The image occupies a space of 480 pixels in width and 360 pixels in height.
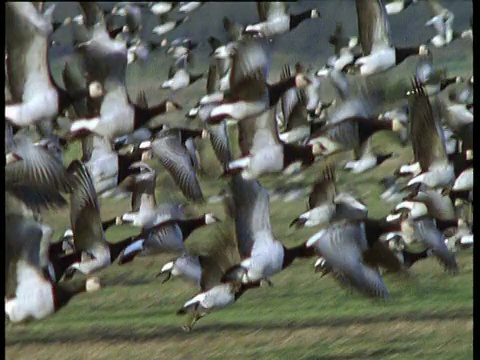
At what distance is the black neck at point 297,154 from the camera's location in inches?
147

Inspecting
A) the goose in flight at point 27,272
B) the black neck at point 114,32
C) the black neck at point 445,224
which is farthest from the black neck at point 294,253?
the black neck at point 114,32

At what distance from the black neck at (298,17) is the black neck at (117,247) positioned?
768 mm

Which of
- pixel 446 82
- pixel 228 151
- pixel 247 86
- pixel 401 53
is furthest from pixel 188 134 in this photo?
pixel 446 82

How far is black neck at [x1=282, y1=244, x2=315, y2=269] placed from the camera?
12.3ft

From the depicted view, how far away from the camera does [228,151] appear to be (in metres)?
3.71

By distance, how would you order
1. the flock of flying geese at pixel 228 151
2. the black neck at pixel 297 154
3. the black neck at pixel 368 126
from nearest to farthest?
the flock of flying geese at pixel 228 151, the black neck at pixel 297 154, the black neck at pixel 368 126

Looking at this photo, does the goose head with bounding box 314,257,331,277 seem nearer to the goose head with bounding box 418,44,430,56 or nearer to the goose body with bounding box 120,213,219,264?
the goose body with bounding box 120,213,219,264

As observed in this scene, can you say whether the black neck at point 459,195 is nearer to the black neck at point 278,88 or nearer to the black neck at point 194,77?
the black neck at point 278,88

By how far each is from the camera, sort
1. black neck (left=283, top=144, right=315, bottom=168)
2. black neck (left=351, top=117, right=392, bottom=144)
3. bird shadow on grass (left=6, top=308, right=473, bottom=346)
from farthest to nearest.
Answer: black neck (left=351, top=117, right=392, bottom=144)
black neck (left=283, top=144, right=315, bottom=168)
bird shadow on grass (left=6, top=308, right=473, bottom=346)

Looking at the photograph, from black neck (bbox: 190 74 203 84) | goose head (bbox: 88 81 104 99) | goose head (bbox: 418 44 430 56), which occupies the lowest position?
goose head (bbox: 418 44 430 56)

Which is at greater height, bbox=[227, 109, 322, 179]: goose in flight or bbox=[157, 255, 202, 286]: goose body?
bbox=[227, 109, 322, 179]: goose in flight

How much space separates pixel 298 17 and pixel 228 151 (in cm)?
44

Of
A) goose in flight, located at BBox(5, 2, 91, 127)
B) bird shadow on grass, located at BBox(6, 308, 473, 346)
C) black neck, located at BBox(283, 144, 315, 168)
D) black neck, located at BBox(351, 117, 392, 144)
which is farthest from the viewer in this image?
black neck, located at BBox(351, 117, 392, 144)

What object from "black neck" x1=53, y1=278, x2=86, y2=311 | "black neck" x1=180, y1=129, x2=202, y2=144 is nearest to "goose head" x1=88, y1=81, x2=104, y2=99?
"black neck" x1=180, y1=129, x2=202, y2=144
